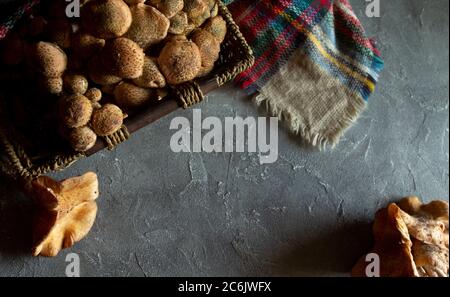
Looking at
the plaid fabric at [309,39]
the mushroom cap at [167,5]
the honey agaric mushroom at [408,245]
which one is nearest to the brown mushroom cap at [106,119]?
the mushroom cap at [167,5]

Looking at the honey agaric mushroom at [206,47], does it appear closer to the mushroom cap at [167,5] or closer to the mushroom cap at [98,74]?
the mushroom cap at [167,5]

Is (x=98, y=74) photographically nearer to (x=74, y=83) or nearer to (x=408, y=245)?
(x=74, y=83)

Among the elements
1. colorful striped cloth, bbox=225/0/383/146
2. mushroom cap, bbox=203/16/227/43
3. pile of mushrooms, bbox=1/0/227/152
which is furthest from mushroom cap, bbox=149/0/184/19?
colorful striped cloth, bbox=225/0/383/146

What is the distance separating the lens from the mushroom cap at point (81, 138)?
952mm

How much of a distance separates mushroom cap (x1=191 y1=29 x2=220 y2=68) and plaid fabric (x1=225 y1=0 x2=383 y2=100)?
187mm

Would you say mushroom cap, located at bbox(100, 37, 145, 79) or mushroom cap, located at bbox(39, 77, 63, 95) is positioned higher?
mushroom cap, located at bbox(100, 37, 145, 79)

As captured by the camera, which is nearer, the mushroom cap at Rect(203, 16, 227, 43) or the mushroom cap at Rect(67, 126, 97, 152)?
the mushroom cap at Rect(67, 126, 97, 152)

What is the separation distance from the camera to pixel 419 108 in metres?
1.63

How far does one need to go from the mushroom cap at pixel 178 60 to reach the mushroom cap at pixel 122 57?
0.06 metres

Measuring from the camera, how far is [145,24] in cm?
98

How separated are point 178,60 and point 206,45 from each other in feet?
0.31

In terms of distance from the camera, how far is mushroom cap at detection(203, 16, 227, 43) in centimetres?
110

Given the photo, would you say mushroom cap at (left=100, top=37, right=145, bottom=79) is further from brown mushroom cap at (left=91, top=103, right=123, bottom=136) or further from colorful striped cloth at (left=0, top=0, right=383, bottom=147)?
colorful striped cloth at (left=0, top=0, right=383, bottom=147)

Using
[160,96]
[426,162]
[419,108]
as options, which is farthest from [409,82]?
[160,96]
